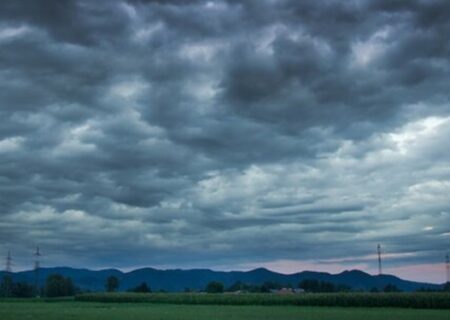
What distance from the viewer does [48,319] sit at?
6256 centimetres

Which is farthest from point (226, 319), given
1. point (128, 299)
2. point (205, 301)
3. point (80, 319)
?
point (128, 299)

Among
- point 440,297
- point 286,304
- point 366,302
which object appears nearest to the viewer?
point 440,297

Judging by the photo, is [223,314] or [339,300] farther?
[339,300]

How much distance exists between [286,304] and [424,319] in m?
63.3

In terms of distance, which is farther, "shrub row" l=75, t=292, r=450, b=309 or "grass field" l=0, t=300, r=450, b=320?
"shrub row" l=75, t=292, r=450, b=309

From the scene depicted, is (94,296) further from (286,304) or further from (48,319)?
(48,319)

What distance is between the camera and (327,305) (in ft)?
396

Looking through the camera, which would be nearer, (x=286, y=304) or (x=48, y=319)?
(x=48, y=319)

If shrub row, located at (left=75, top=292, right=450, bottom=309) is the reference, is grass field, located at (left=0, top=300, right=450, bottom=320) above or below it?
below

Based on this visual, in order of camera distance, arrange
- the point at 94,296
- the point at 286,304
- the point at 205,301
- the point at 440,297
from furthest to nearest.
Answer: the point at 94,296 → the point at 205,301 → the point at 286,304 → the point at 440,297

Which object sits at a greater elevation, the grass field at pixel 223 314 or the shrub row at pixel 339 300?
the shrub row at pixel 339 300

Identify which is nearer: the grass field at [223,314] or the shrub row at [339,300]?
the grass field at [223,314]

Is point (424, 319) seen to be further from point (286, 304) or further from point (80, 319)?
point (286, 304)

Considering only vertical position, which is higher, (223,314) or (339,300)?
(339,300)
